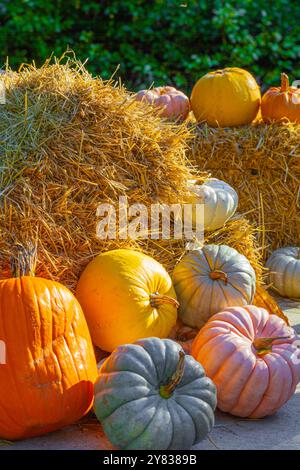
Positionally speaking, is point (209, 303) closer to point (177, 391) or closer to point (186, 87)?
point (177, 391)

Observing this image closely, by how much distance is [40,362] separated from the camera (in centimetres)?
336

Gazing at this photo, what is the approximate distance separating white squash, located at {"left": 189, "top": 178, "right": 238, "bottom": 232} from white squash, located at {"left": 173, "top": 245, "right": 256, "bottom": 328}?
0.98ft

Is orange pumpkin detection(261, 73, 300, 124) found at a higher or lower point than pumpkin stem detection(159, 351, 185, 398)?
higher

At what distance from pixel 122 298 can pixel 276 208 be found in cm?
241

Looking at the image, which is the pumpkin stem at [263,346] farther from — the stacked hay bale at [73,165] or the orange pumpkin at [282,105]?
the orange pumpkin at [282,105]

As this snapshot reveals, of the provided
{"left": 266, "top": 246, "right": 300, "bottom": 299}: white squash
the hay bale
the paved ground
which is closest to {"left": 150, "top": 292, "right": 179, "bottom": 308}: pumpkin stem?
the paved ground

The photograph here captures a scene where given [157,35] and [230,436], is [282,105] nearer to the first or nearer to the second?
[230,436]

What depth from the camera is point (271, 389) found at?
3.61 metres

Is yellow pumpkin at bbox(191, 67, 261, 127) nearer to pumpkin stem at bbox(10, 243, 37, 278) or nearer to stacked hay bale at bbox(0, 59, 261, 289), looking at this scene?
stacked hay bale at bbox(0, 59, 261, 289)

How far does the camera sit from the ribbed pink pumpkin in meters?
3.60

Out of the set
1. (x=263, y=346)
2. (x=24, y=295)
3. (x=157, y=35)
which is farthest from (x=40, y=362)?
(x=157, y=35)

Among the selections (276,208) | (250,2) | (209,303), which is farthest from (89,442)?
(250,2)

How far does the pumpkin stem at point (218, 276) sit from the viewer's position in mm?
4244

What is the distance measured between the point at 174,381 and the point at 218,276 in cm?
117
